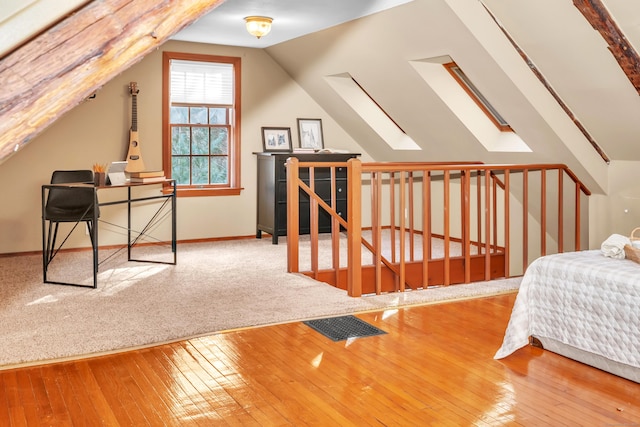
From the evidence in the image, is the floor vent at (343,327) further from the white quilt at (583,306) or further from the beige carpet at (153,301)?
the white quilt at (583,306)

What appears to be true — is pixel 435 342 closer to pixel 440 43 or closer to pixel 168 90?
pixel 440 43

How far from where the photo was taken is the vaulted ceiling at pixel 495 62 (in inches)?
162

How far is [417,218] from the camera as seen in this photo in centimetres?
756

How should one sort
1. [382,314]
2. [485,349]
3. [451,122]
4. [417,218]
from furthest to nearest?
[417,218]
[451,122]
[382,314]
[485,349]

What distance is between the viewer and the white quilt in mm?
2822

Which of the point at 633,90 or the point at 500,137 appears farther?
the point at 500,137

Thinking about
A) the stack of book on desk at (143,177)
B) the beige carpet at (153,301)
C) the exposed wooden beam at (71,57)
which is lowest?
the beige carpet at (153,301)

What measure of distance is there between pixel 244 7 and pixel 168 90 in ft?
6.14

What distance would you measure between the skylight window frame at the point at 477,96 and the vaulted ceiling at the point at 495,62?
0.86 feet

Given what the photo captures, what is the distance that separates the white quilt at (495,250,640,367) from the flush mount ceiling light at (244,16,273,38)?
10.8 feet

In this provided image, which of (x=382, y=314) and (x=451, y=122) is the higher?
(x=451, y=122)

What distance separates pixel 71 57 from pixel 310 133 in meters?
6.26

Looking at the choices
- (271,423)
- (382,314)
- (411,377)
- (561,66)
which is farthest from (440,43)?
(271,423)

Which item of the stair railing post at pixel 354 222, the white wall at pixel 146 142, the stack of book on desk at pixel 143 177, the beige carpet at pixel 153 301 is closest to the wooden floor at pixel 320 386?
the beige carpet at pixel 153 301
